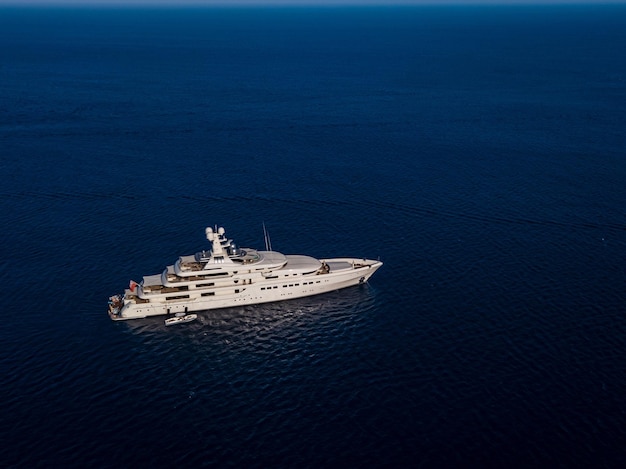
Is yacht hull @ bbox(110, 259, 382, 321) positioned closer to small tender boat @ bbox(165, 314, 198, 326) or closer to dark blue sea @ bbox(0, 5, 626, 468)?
dark blue sea @ bbox(0, 5, 626, 468)

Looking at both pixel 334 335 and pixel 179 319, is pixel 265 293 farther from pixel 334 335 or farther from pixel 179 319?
pixel 334 335

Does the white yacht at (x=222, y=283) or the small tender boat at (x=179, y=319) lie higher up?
the white yacht at (x=222, y=283)

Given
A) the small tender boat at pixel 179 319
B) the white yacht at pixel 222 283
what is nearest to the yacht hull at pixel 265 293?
the white yacht at pixel 222 283

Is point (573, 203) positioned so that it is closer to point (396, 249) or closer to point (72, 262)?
point (396, 249)

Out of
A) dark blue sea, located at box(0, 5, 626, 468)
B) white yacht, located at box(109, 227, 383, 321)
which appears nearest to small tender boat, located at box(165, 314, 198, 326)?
dark blue sea, located at box(0, 5, 626, 468)

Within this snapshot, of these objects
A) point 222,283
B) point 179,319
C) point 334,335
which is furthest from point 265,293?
point 334,335

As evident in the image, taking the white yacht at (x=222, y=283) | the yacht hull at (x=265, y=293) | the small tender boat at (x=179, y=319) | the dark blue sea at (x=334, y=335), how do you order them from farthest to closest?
the white yacht at (x=222, y=283) < the yacht hull at (x=265, y=293) < the small tender boat at (x=179, y=319) < the dark blue sea at (x=334, y=335)

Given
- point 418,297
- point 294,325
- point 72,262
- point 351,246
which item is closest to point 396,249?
point 351,246

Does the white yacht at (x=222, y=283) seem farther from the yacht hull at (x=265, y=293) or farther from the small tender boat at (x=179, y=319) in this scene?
the small tender boat at (x=179, y=319)

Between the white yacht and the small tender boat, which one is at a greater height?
the white yacht
